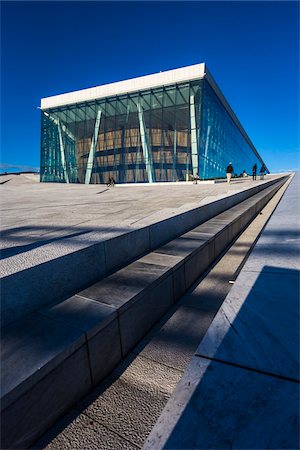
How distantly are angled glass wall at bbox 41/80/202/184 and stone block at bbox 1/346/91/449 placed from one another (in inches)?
1115

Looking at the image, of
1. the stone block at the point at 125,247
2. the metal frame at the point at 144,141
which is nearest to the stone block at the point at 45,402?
the stone block at the point at 125,247

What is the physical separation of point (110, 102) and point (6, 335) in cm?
3621

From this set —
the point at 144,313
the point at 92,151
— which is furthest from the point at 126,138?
the point at 144,313

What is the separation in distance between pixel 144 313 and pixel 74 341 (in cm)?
98

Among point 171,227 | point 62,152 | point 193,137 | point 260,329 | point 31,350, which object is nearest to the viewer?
point 31,350

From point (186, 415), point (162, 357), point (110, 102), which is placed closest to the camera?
point (186, 415)

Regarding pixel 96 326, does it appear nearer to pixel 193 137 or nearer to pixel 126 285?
pixel 126 285

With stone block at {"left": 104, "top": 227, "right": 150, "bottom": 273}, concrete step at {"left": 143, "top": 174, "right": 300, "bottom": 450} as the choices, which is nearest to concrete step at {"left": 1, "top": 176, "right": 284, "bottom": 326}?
stone block at {"left": 104, "top": 227, "right": 150, "bottom": 273}

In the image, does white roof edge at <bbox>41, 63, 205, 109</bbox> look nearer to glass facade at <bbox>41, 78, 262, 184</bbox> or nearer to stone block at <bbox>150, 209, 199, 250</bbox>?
glass facade at <bbox>41, 78, 262, 184</bbox>

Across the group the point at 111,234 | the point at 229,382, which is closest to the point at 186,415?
the point at 229,382

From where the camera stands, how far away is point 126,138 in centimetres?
3478

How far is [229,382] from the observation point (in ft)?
4.72

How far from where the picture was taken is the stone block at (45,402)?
1.32m

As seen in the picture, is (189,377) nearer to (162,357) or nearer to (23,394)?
(162,357)
